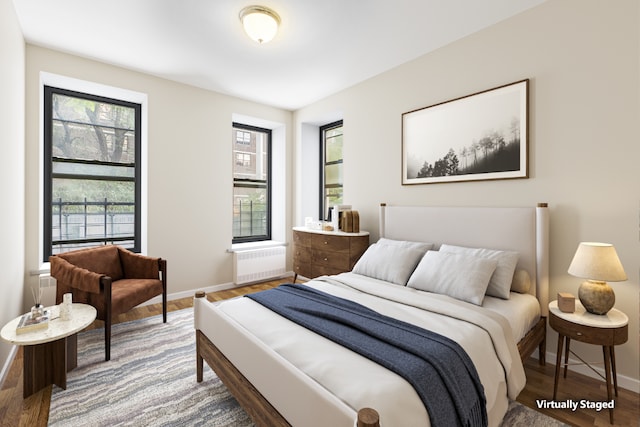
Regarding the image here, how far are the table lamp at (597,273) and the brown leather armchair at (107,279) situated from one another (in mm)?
3430

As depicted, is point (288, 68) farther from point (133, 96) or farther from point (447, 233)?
point (447, 233)

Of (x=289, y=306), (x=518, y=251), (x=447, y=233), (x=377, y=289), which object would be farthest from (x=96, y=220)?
(x=518, y=251)

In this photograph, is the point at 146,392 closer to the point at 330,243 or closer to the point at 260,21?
the point at 330,243

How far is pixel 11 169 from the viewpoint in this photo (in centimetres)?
243

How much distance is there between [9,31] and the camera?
89.9 inches

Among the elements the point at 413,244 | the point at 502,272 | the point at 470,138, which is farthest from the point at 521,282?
the point at 470,138

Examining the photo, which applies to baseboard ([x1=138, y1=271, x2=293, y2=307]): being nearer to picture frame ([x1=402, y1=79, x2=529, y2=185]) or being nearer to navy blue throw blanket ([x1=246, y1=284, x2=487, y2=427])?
navy blue throw blanket ([x1=246, y1=284, x2=487, y2=427])

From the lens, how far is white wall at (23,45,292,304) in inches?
130

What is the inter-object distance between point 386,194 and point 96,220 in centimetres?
350

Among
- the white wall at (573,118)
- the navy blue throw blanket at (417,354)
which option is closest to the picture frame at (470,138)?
the white wall at (573,118)

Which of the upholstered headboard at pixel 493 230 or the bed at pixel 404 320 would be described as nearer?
the bed at pixel 404 320

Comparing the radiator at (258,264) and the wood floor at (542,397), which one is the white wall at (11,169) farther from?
the radiator at (258,264)

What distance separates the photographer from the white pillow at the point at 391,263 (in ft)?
8.44

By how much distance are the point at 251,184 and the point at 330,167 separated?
52.5 inches
